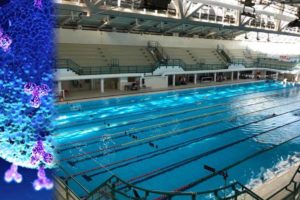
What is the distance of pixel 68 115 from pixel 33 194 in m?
8.93

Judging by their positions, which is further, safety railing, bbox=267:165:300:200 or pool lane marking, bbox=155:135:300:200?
pool lane marking, bbox=155:135:300:200

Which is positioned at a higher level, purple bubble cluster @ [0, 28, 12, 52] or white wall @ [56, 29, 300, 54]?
white wall @ [56, 29, 300, 54]

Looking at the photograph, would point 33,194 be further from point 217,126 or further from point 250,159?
point 217,126

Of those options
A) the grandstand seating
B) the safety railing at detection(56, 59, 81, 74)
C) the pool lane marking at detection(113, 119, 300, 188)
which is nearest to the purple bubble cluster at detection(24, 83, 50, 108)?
the pool lane marking at detection(113, 119, 300, 188)

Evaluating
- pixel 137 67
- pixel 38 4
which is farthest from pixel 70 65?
Result: pixel 38 4

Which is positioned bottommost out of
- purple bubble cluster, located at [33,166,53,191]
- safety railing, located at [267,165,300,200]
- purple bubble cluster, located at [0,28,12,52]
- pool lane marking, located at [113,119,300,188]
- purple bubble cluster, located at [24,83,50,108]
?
pool lane marking, located at [113,119,300,188]

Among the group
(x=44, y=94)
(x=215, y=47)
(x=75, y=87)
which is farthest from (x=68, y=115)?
(x=215, y=47)

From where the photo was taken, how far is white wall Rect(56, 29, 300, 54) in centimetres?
1884

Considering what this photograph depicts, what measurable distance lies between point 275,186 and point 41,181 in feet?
18.3

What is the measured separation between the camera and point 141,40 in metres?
22.8

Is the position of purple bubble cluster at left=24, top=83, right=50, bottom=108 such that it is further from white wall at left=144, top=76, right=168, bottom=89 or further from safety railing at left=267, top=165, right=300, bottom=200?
white wall at left=144, top=76, right=168, bottom=89

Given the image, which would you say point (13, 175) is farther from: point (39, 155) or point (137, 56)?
point (137, 56)

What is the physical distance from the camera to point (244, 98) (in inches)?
722

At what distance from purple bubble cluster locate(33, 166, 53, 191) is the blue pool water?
236 cm
